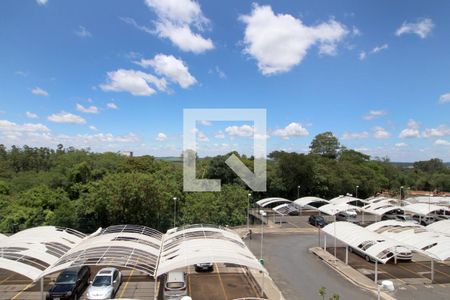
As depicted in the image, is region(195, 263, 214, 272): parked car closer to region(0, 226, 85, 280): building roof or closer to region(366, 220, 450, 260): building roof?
region(0, 226, 85, 280): building roof

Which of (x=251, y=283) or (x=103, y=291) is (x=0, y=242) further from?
(x=251, y=283)

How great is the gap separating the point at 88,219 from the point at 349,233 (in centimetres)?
2255

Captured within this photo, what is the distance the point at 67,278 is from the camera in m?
17.3

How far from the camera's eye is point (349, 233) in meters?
24.1

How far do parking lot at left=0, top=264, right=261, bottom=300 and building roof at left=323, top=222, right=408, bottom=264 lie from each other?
6749mm

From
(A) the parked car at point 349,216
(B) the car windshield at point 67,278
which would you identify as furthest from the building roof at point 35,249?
(A) the parked car at point 349,216

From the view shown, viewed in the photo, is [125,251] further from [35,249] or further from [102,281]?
[35,249]

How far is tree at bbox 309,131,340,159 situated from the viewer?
260 feet

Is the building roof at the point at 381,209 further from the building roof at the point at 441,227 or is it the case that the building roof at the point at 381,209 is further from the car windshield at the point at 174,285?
the car windshield at the point at 174,285

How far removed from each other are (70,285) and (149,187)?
14664mm

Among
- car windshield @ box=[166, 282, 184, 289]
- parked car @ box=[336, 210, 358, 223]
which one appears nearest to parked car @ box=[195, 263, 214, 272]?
car windshield @ box=[166, 282, 184, 289]

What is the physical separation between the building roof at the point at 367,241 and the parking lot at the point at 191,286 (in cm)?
675

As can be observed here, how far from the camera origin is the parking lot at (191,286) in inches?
690

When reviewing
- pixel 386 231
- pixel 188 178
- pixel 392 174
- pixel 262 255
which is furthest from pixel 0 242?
pixel 392 174
